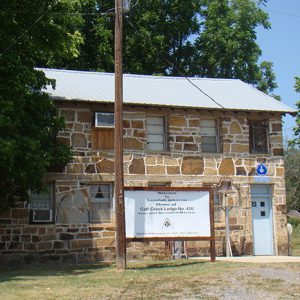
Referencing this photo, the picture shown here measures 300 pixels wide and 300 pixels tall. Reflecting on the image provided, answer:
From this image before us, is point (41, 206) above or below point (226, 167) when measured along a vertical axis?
below

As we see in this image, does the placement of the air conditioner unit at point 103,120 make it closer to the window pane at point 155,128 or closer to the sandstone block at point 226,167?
the window pane at point 155,128

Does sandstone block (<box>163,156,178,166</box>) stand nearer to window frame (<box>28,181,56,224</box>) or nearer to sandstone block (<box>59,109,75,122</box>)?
sandstone block (<box>59,109,75,122</box>)

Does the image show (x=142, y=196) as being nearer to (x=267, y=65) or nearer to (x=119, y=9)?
(x=119, y=9)

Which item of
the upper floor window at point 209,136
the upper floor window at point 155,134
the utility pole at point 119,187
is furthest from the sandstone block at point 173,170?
the utility pole at point 119,187

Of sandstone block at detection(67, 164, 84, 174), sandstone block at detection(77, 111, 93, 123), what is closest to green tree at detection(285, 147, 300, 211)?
sandstone block at detection(77, 111, 93, 123)

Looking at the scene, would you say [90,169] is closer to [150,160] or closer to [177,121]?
[150,160]

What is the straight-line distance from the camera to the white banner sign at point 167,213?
16.2 meters

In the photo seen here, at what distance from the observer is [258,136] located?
73.3ft

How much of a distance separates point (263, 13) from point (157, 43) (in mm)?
7260

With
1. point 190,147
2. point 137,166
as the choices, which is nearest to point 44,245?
point 137,166

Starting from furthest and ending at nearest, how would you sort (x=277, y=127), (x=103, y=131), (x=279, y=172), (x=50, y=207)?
(x=277, y=127) → (x=279, y=172) → (x=103, y=131) → (x=50, y=207)

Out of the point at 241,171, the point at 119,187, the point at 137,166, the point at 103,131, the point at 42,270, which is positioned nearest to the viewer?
the point at 119,187

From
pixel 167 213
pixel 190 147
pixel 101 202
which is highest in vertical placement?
pixel 190 147

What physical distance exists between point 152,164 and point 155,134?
115 cm
